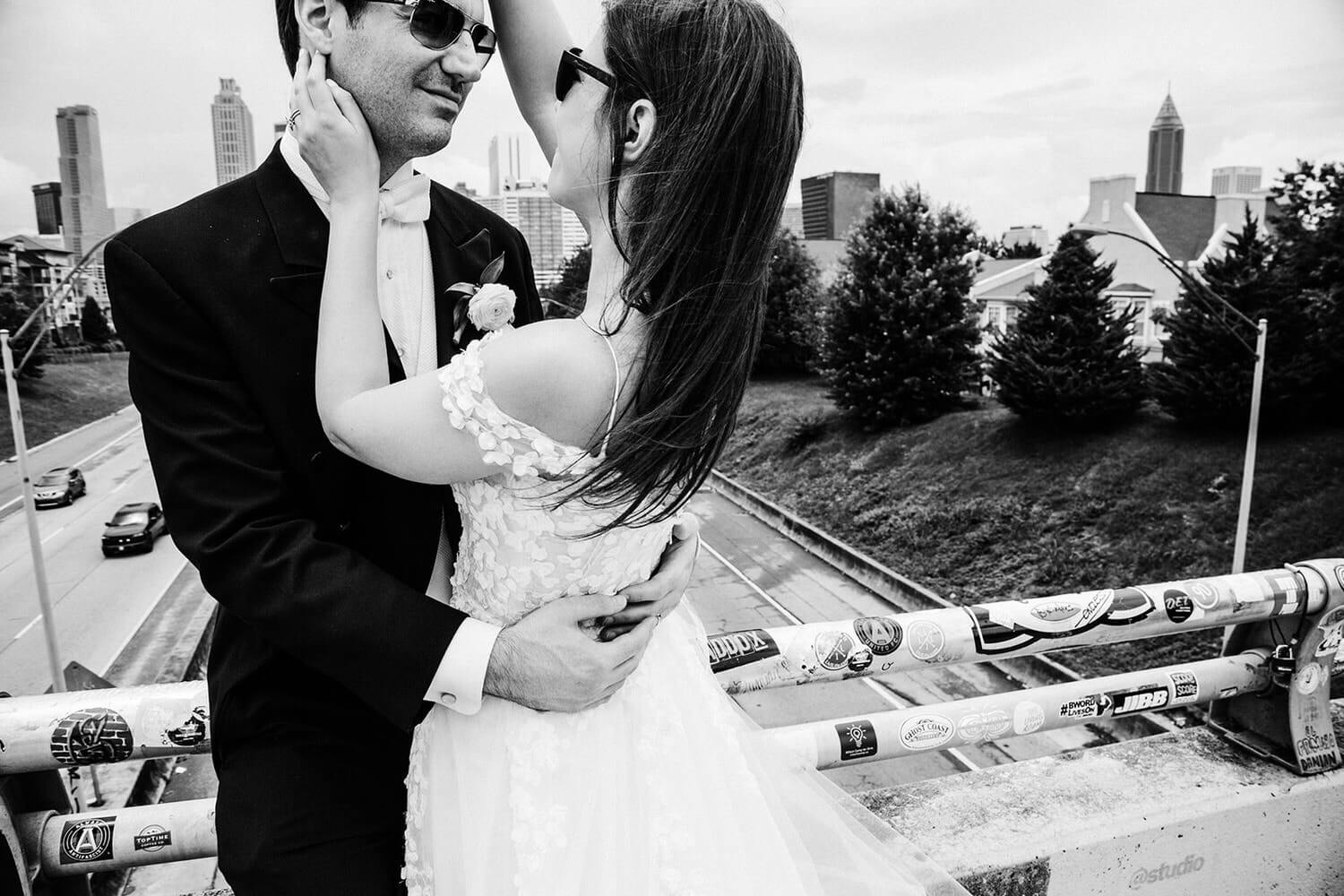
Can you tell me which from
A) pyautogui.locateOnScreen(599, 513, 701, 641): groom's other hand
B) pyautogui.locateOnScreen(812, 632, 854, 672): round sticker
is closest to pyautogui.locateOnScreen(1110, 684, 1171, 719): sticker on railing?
pyautogui.locateOnScreen(812, 632, 854, 672): round sticker

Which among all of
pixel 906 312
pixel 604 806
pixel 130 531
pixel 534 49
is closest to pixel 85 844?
pixel 604 806

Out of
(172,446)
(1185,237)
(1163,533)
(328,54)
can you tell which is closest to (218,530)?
(172,446)

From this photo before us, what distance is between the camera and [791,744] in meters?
2.06

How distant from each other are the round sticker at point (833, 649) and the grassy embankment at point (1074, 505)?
14.9 meters

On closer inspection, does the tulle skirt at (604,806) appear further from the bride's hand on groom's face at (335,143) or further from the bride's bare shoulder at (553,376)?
the bride's hand on groom's face at (335,143)

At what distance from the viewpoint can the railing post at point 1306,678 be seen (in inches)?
104

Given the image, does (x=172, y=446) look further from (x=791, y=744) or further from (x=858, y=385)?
(x=858, y=385)

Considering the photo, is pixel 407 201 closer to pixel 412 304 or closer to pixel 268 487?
pixel 412 304

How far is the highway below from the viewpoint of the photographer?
83.0ft

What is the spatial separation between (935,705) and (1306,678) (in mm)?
1217

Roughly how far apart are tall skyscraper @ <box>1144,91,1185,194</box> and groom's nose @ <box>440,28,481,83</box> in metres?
160

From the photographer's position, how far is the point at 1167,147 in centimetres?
14050

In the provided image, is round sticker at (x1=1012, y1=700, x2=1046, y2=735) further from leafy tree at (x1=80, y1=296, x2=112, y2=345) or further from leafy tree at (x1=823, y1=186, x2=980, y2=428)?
leafy tree at (x1=80, y1=296, x2=112, y2=345)

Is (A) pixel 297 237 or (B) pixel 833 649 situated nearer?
(A) pixel 297 237
